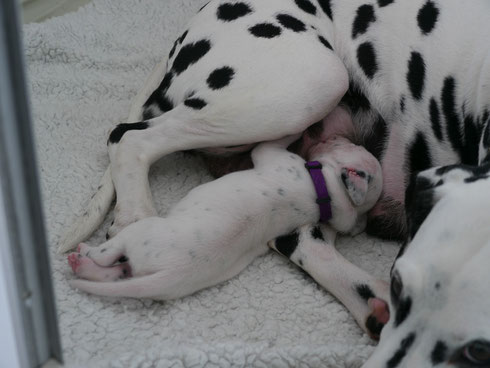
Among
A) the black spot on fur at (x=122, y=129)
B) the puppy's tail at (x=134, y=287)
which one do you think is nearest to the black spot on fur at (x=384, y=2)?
the black spot on fur at (x=122, y=129)

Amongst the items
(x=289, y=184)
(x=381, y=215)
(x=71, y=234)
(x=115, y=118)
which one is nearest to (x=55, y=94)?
(x=115, y=118)

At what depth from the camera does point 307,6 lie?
2.51 metres

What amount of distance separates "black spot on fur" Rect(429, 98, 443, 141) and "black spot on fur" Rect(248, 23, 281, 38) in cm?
59

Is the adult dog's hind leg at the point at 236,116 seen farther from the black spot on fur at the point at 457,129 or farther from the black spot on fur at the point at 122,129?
the black spot on fur at the point at 457,129

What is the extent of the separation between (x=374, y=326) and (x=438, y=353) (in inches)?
21.3

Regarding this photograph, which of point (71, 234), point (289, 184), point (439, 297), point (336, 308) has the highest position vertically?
point (439, 297)

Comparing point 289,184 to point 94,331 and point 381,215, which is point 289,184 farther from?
point 94,331

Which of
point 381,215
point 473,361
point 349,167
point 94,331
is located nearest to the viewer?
point 473,361

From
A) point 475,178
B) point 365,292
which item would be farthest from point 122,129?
point 475,178

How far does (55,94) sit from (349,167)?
1.43 metres

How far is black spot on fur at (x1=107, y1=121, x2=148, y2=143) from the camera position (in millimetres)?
2432

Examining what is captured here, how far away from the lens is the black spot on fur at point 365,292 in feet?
6.77

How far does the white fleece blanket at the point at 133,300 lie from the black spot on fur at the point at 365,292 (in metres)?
0.08

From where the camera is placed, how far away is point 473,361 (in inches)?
53.7
